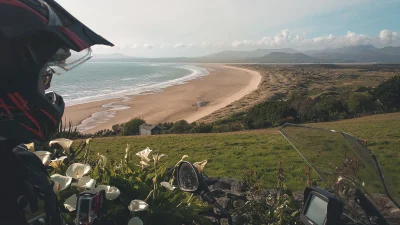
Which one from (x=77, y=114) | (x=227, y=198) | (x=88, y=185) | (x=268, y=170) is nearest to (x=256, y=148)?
(x=268, y=170)

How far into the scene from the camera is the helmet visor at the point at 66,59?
1974 millimetres

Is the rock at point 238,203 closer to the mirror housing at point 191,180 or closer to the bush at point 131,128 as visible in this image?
the mirror housing at point 191,180

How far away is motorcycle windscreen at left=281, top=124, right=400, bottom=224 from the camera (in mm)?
1989

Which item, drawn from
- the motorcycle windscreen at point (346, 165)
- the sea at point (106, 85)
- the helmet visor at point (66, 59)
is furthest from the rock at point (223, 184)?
the sea at point (106, 85)

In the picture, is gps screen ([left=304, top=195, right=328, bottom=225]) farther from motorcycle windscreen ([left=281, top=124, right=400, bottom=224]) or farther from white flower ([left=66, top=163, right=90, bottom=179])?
white flower ([left=66, top=163, right=90, bottom=179])

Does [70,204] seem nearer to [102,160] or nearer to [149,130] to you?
[102,160]

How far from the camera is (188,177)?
7.89ft

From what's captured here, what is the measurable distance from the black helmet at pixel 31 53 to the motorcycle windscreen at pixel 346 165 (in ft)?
4.39

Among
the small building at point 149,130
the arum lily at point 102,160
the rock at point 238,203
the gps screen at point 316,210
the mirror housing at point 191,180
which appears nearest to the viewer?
the gps screen at point 316,210

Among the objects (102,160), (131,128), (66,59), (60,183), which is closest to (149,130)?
(131,128)

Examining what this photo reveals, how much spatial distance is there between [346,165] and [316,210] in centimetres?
35

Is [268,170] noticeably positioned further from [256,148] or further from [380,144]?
[380,144]

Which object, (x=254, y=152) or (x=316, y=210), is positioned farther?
(x=254, y=152)

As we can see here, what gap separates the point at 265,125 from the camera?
894 inches
